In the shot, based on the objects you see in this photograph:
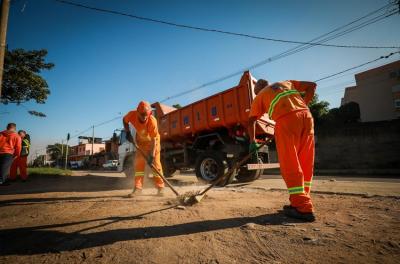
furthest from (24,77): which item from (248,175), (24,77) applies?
(248,175)

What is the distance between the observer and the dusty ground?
4.96 feet

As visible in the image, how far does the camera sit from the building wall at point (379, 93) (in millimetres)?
26359

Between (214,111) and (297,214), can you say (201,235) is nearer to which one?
(297,214)

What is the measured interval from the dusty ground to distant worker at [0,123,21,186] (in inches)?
170

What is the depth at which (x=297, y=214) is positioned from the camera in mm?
2289

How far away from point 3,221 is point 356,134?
16.7 metres

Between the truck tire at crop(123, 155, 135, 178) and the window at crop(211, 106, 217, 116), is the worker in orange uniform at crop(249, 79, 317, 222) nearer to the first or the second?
the window at crop(211, 106, 217, 116)

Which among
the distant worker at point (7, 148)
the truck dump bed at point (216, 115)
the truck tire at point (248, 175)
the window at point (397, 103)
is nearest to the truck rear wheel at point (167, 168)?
the truck dump bed at point (216, 115)

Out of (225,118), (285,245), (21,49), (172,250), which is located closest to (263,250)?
(285,245)

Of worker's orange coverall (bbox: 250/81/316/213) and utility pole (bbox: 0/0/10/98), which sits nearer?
worker's orange coverall (bbox: 250/81/316/213)

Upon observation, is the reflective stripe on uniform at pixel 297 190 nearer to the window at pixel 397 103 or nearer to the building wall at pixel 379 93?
the building wall at pixel 379 93

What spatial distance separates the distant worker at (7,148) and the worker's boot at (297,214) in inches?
293

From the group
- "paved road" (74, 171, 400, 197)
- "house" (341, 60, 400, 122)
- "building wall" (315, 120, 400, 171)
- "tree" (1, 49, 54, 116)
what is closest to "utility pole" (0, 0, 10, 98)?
"paved road" (74, 171, 400, 197)

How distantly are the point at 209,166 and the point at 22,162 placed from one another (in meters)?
6.29
